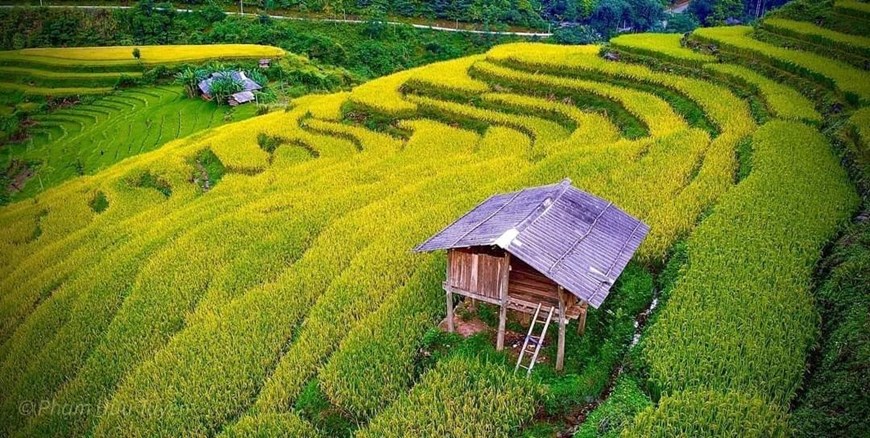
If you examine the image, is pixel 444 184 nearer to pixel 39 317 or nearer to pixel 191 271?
pixel 191 271

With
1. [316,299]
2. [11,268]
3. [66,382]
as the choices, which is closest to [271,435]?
[316,299]

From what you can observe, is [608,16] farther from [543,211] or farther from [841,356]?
[841,356]

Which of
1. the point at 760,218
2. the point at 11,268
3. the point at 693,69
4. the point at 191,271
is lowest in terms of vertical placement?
the point at 11,268

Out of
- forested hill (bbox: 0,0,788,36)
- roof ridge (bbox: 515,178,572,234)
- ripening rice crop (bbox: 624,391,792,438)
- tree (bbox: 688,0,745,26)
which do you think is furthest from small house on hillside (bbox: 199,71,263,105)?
tree (bbox: 688,0,745,26)

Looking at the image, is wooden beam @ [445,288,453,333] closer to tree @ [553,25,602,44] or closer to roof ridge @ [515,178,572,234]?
roof ridge @ [515,178,572,234]

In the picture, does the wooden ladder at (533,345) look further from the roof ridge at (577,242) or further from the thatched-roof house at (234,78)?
the thatched-roof house at (234,78)

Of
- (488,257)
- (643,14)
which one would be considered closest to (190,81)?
(488,257)
